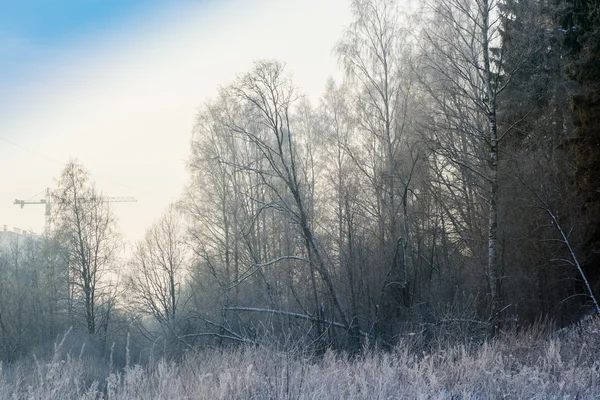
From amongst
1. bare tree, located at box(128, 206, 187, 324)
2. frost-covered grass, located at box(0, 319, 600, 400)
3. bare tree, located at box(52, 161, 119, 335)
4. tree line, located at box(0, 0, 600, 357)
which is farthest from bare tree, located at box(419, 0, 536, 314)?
bare tree, located at box(52, 161, 119, 335)

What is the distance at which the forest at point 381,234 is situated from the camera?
10906 millimetres

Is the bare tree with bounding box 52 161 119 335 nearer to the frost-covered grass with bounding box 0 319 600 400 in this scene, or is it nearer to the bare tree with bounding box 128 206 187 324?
the bare tree with bounding box 128 206 187 324

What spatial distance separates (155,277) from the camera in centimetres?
2972

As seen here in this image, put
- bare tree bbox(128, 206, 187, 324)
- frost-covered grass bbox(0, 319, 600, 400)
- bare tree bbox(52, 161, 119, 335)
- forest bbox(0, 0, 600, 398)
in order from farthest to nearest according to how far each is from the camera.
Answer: bare tree bbox(52, 161, 119, 335), bare tree bbox(128, 206, 187, 324), forest bbox(0, 0, 600, 398), frost-covered grass bbox(0, 319, 600, 400)

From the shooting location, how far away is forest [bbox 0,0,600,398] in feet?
35.8

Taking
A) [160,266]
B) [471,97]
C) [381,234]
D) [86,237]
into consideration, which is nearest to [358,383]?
[471,97]

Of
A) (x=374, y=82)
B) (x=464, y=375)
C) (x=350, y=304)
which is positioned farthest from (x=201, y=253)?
(x=464, y=375)

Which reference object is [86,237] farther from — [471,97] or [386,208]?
[471,97]

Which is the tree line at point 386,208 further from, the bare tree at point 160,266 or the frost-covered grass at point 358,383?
the frost-covered grass at point 358,383

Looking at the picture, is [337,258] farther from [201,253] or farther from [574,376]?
[574,376]

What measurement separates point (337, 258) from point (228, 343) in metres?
5.52

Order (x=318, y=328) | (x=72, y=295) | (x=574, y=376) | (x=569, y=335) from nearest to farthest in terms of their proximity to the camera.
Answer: (x=574, y=376) < (x=569, y=335) < (x=318, y=328) < (x=72, y=295)

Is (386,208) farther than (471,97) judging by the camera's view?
Yes

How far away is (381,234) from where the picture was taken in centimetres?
2069
